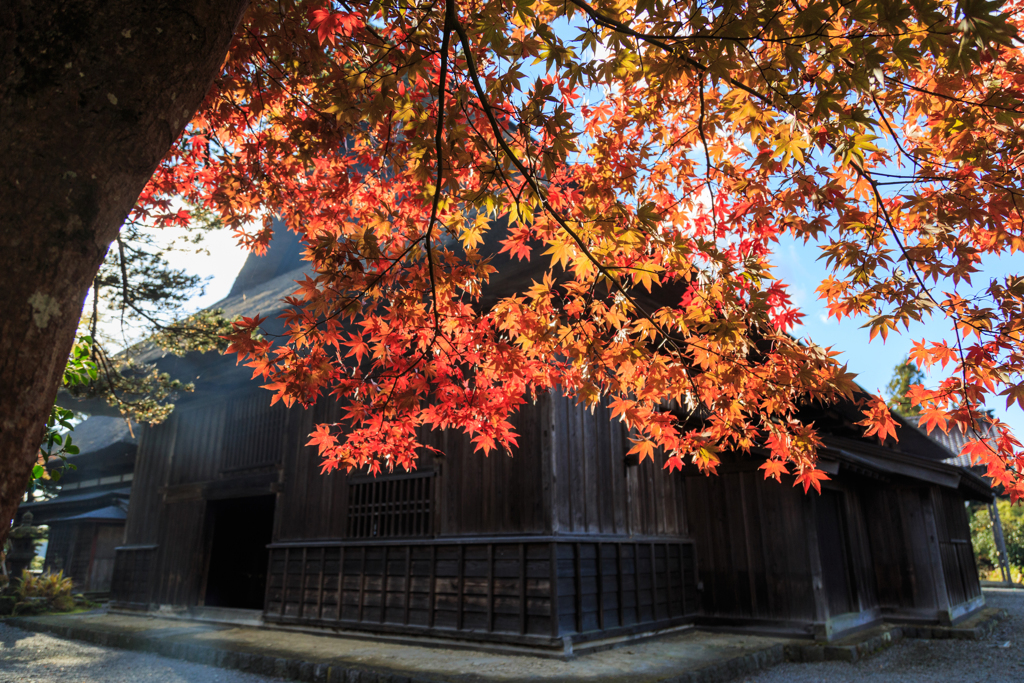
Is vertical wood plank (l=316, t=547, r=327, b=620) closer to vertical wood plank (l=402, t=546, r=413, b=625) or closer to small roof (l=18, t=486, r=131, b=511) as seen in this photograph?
vertical wood plank (l=402, t=546, r=413, b=625)

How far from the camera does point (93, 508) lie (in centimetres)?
1672

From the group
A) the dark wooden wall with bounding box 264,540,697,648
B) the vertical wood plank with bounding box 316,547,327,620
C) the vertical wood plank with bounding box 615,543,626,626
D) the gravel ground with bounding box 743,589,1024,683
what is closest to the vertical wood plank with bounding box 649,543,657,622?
the dark wooden wall with bounding box 264,540,697,648

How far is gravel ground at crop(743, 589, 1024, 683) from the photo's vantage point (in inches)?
239

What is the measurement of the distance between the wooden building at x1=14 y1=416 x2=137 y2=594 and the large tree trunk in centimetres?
1566

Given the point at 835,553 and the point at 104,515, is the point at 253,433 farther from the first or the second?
the point at 835,553

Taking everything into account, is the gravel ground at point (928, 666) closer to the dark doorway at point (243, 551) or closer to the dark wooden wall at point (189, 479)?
the dark wooden wall at point (189, 479)

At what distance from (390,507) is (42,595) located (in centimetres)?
877

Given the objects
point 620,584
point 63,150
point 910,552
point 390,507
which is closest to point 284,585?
point 390,507

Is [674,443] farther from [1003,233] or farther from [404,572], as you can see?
[404,572]

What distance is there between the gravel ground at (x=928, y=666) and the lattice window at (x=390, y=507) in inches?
154

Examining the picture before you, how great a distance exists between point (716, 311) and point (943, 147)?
5.41 ft

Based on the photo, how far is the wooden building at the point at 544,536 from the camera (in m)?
6.52

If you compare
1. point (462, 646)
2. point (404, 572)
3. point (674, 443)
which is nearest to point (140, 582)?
point (404, 572)

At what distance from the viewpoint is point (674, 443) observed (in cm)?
394
